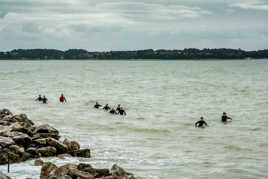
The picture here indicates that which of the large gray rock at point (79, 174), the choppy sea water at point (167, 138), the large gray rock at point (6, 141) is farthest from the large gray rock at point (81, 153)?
the large gray rock at point (79, 174)

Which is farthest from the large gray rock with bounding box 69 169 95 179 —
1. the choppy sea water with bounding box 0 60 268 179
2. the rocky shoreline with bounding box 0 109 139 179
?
the choppy sea water with bounding box 0 60 268 179

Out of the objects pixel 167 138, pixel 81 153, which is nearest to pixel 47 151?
pixel 81 153

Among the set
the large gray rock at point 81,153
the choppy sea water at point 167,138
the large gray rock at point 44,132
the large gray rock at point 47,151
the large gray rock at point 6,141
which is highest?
the large gray rock at point 6,141

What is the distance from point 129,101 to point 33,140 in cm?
2686

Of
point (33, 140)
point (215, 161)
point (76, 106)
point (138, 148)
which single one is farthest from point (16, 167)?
point (76, 106)

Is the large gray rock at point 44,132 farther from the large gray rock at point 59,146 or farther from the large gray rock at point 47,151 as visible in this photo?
the large gray rock at point 47,151

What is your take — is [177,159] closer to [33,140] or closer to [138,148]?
[138,148]

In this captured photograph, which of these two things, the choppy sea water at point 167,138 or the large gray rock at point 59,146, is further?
the large gray rock at point 59,146

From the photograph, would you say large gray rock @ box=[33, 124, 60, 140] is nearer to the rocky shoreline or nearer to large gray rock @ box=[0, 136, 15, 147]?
the rocky shoreline

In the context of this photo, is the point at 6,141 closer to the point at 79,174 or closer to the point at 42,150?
the point at 42,150

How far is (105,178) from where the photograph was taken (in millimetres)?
11992

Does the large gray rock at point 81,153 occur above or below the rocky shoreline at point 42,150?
below

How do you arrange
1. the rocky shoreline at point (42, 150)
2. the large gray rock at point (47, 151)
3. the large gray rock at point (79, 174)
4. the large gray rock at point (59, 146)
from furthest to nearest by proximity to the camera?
the large gray rock at point (59, 146), the large gray rock at point (47, 151), the rocky shoreline at point (42, 150), the large gray rock at point (79, 174)

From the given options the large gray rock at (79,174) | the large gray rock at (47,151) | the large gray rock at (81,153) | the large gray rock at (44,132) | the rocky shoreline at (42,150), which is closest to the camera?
the large gray rock at (79,174)
